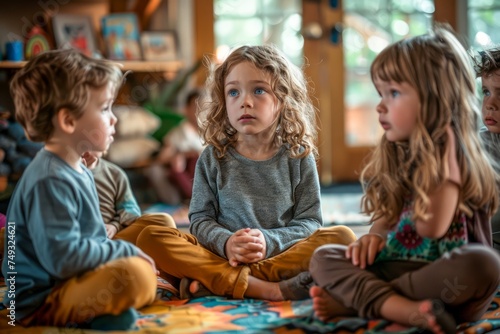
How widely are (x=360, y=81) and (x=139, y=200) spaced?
5.23ft

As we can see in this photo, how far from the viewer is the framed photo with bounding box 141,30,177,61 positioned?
13.3ft

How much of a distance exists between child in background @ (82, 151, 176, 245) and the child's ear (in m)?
0.47

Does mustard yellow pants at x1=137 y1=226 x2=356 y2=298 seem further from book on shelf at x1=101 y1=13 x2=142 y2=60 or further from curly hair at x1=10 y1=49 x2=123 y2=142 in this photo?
book on shelf at x1=101 y1=13 x2=142 y2=60

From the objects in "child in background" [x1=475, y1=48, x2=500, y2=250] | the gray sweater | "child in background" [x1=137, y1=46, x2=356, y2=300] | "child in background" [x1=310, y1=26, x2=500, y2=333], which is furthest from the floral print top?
"child in background" [x1=475, y1=48, x2=500, y2=250]

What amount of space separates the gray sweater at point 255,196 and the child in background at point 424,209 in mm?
302

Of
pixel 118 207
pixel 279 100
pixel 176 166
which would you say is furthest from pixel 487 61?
pixel 176 166

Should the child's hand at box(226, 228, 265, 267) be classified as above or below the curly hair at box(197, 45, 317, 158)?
below

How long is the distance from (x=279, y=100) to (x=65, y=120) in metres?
0.55

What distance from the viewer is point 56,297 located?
50.3 inches

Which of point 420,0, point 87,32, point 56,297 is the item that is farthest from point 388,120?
point 420,0

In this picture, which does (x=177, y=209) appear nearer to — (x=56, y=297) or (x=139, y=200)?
(x=139, y=200)

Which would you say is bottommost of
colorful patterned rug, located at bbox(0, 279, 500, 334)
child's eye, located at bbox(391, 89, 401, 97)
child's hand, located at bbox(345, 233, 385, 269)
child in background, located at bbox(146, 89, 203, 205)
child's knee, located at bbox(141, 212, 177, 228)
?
child in background, located at bbox(146, 89, 203, 205)

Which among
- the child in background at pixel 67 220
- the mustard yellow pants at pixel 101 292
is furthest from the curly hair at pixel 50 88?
the mustard yellow pants at pixel 101 292

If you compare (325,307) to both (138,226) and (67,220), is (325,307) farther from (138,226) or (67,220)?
(138,226)
